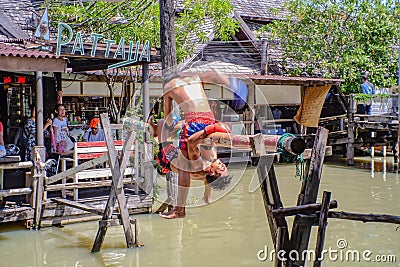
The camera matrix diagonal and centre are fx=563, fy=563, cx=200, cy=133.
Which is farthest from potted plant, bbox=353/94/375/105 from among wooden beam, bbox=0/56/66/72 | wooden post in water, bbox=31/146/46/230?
wooden post in water, bbox=31/146/46/230

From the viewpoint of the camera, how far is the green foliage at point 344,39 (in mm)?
19125

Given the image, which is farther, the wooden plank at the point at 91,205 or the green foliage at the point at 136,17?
the green foliage at the point at 136,17

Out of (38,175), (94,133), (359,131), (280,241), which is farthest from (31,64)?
(359,131)

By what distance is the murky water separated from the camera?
7941 millimetres

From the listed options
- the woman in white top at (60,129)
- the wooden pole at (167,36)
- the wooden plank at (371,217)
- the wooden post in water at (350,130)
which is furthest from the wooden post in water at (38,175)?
the wooden post in water at (350,130)

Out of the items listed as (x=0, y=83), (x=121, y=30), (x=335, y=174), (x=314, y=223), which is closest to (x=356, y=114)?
(x=335, y=174)

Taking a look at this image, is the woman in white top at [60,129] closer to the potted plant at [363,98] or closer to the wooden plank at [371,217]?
the wooden plank at [371,217]

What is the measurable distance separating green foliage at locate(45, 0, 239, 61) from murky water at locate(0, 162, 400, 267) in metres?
4.92

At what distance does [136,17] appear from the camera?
565 inches

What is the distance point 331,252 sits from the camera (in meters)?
8.24

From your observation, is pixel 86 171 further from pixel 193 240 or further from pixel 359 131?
pixel 359 131

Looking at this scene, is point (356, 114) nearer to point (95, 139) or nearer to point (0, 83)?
point (95, 139)

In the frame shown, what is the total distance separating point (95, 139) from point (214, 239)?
368 cm

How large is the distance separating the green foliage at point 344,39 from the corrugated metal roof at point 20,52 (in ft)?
38.8
